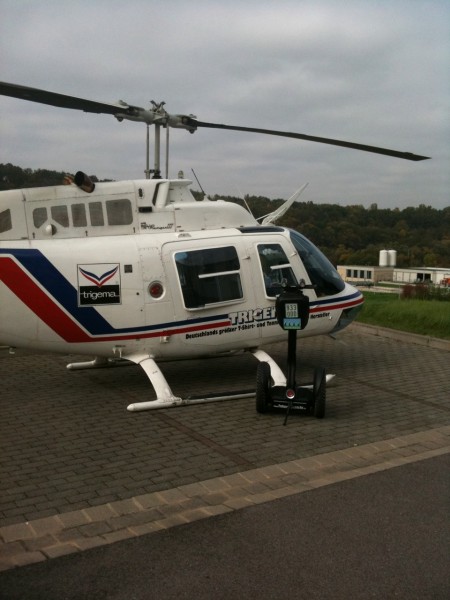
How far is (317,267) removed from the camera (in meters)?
8.74

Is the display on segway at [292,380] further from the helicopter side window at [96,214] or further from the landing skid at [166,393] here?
the helicopter side window at [96,214]

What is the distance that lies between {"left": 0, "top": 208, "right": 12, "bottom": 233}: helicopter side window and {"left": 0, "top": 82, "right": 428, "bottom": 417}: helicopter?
0.01 meters

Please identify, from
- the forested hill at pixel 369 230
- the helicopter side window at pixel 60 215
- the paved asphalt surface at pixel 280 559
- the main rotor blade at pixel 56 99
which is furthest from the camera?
the forested hill at pixel 369 230

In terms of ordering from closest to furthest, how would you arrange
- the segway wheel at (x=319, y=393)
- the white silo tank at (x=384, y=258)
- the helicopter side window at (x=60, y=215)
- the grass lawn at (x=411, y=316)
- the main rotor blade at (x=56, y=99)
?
1. the main rotor blade at (x=56, y=99)
2. the segway wheel at (x=319, y=393)
3. the helicopter side window at (x=60, y=215)
4. the grass lawn at (x=411, y=316)
5. the white silo tank at (x=384, y=258)

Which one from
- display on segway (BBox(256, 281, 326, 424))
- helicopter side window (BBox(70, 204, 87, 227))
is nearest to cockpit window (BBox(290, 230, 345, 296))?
display on segway (BBox(256, 281, 326, 424))

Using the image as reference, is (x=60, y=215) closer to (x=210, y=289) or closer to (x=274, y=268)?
(x=210, y=289)

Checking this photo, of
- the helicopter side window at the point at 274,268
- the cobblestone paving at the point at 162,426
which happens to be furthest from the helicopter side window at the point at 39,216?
the helicopter side window at the point at 274,268

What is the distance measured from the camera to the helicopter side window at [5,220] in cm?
744

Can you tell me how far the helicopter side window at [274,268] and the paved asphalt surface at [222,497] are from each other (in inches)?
66.4

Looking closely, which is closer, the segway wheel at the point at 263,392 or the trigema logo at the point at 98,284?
the segway wheel at the point at 263,392

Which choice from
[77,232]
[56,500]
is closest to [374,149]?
[77,232]

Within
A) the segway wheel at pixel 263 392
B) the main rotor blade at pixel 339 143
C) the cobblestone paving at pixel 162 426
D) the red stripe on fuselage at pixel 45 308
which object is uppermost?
the main rotor blade at pixel 339 143

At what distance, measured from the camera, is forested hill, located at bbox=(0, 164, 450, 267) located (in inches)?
543

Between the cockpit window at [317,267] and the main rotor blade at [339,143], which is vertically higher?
the main rotor blade at [339,143]
